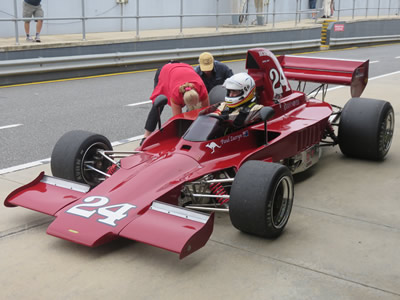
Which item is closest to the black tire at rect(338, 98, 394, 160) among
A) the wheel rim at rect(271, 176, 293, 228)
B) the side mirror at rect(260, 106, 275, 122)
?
the side mirror at rect(260, 106, 275, 122)

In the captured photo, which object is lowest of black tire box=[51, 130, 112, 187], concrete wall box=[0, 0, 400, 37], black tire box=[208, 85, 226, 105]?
black tire box=[51, 130, 112, 187]

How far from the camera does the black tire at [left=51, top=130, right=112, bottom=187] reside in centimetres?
583

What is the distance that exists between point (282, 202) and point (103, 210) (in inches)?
61.0

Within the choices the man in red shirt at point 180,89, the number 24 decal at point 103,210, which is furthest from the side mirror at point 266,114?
the number 24 decal at point 103,210

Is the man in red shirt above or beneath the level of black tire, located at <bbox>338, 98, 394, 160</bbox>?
above

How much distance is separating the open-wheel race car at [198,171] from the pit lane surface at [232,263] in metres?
0.20

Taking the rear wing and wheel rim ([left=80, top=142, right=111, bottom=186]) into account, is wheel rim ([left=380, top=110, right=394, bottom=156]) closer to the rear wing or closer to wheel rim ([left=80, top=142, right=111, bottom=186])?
the rear wing

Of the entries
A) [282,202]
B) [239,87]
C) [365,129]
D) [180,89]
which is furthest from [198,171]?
[365,129]

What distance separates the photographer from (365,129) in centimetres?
719

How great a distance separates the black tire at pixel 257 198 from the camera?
482 cm

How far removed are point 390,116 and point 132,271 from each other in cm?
449

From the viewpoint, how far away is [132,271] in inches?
177

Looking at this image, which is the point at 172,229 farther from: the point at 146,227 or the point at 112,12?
the point at 112,12

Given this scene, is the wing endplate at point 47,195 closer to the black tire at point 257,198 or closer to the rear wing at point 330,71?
the black tire at point 257,198
